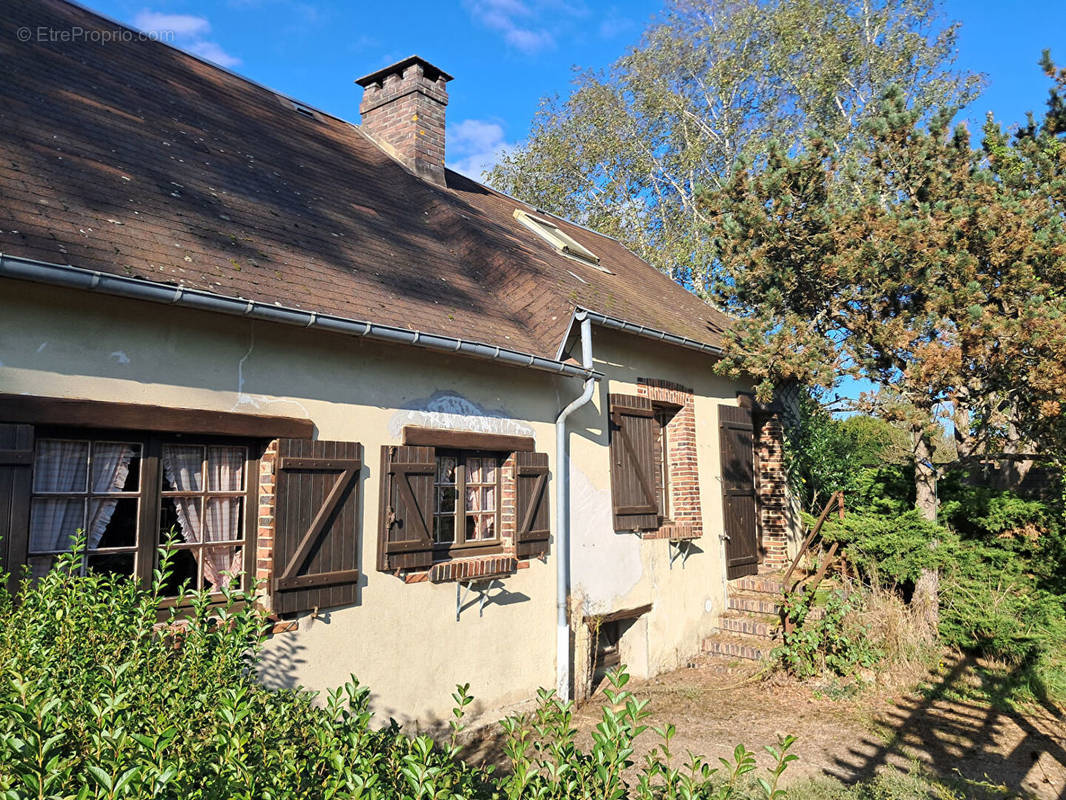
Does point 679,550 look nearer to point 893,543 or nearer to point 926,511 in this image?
point 893,543

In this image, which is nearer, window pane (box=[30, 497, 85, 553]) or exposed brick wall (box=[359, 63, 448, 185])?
window pane (box=[30, 497, 85, 553])

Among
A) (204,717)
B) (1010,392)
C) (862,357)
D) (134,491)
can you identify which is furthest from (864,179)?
(204,717)

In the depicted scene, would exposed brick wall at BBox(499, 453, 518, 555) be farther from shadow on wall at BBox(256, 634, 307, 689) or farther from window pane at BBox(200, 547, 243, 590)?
window pane at BBox(200, 547, 243, 590)

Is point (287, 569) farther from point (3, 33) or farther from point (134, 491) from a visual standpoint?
point (3, 33)

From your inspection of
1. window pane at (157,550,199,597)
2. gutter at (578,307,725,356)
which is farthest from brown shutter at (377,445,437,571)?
gutter at (578,307,725,356)

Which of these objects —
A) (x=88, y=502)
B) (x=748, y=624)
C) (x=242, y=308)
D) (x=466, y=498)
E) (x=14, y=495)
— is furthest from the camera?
(x=748, y=624)

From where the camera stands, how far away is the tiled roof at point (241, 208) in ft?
15.0

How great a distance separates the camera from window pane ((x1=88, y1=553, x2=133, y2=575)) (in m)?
4.18

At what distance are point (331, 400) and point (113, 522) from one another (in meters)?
1.55

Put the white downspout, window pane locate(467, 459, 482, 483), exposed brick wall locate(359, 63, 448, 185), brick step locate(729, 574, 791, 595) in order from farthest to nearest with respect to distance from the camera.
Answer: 1. exposed brick wall locate(359, 63, 448, 185)
2. brick step locate(729, 574, 791, 595)
3. the white downspout
4. window pane locate(467, 459, 482, 483)

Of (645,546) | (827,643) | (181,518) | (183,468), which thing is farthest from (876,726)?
(183,468)

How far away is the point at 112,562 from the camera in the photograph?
4.23 metres

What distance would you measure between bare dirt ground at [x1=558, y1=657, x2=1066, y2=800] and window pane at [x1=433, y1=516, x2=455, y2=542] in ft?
6.54

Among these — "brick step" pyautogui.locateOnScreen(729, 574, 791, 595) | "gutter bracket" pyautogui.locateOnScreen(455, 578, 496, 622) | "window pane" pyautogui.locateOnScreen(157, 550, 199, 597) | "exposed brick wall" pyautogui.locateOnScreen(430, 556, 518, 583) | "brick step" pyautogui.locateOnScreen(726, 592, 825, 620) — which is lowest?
"brick step" pyautogui.locateOnScreen(726, 592, 825, 620)
